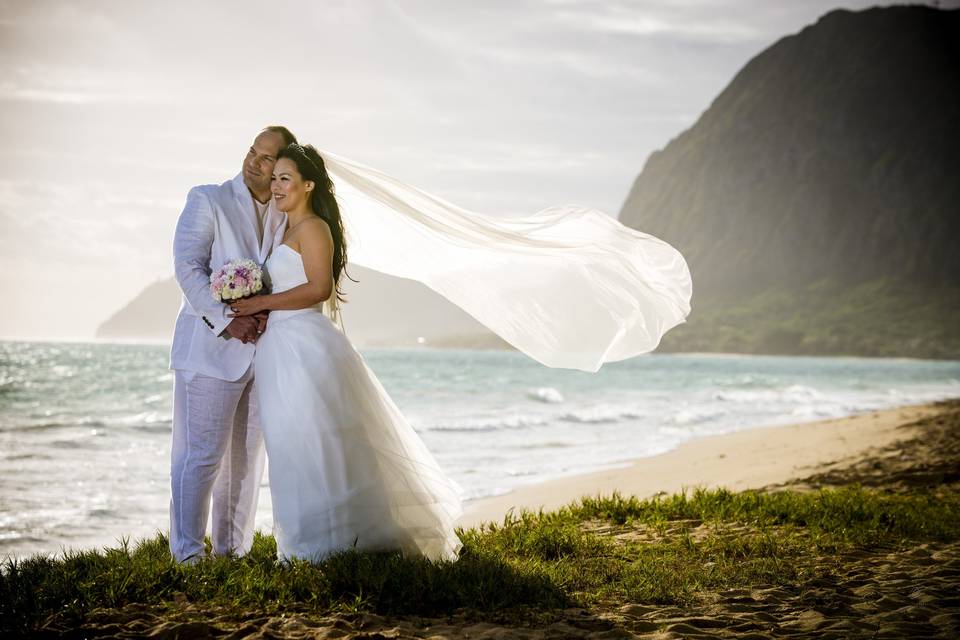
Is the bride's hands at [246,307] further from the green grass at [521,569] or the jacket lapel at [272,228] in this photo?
the green grass at [521,569]

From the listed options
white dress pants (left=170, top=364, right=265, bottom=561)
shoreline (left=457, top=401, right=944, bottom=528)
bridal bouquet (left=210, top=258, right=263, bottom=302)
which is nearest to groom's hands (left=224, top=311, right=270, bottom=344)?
bridal bouquet (left=210, top=258, right=263, bottom=302)

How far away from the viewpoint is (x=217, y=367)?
5.02 m

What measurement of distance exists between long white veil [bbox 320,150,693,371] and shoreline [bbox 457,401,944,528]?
303cm

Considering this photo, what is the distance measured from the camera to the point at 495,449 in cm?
1667

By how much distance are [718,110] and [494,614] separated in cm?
19899

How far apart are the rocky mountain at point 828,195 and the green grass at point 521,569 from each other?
10610cm

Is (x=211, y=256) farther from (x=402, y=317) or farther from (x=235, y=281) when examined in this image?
(x=402, y=317)

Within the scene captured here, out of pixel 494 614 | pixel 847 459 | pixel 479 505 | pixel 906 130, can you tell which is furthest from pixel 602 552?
pixel 906 130

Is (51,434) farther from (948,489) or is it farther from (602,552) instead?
(948,489)

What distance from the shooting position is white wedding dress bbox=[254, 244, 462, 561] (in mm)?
4871

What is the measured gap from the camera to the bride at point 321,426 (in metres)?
4.88

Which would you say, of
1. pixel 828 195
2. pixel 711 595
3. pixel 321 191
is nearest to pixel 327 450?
pixel 321 191

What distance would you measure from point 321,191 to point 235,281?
91 centimetres

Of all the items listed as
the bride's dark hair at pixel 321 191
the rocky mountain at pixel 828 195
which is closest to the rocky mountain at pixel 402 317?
the rocky mountain at pixel 828 195
